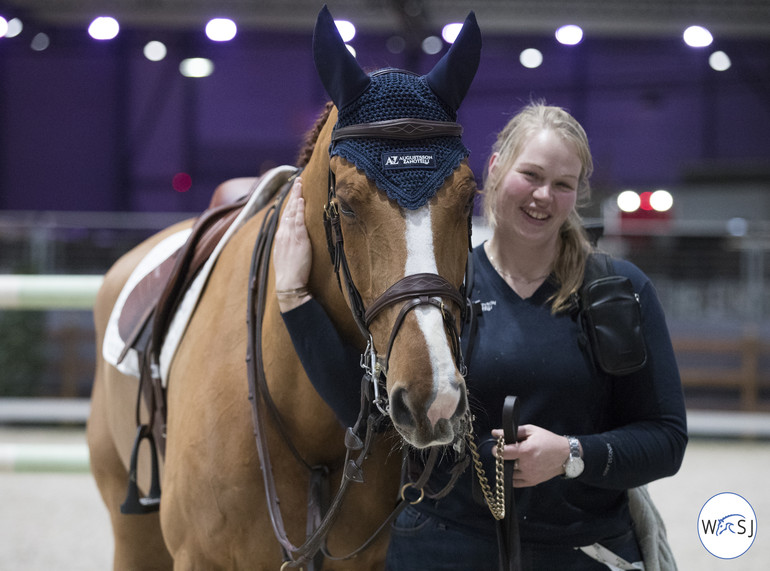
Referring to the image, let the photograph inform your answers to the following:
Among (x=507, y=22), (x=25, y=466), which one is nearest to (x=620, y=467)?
(x=25, y=466)

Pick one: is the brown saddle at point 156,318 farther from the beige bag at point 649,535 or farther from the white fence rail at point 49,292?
the beige bag at point 649,535

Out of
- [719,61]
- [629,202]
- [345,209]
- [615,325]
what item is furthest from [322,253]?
[719,61]

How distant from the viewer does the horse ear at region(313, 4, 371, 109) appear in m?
1.13

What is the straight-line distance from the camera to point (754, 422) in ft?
14.4

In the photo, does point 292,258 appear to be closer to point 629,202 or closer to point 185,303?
→ point 185,303

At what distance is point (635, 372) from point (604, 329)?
13 cm

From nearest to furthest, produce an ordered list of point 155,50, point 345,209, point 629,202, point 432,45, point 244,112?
point 345,209
point 629,202
point 432,45
point 155,50
point 244,112

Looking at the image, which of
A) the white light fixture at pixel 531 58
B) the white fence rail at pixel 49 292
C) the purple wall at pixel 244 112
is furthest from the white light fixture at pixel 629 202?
the white fence rail at pixel 49 292

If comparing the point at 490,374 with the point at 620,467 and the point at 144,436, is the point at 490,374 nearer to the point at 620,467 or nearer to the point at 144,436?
the point at 620,467

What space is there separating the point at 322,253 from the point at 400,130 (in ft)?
0.91

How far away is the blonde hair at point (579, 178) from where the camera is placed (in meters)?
1.44

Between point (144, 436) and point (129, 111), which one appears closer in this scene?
point (144, 436)

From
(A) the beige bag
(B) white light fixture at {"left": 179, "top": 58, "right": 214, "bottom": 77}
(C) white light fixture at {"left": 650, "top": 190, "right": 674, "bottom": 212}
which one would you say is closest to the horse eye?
(A) the beige bag

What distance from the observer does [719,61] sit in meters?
7.61
